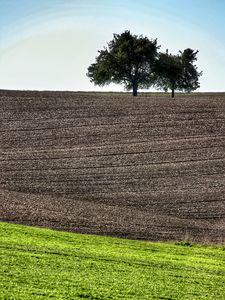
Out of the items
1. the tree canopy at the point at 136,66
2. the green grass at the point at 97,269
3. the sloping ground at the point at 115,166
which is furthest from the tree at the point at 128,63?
the green grass at the point at 97,269

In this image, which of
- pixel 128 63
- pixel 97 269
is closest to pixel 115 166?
pixel 97 269

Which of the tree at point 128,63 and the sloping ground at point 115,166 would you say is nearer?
the sloping ground at point 115,166

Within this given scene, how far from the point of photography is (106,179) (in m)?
35.7

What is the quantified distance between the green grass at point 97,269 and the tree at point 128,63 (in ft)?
193

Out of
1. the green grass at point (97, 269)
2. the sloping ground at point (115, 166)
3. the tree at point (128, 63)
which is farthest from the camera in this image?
the tree at point (128, 63)

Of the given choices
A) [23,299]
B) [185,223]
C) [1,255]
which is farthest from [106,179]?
[23,299]

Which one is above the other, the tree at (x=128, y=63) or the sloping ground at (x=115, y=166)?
the tree at (x=128, y=63)

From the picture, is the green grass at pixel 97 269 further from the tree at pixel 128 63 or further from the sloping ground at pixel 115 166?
the tree at pixel 128 63

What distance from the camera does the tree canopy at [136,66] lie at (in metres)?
78.0

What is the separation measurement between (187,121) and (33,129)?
41.2ft

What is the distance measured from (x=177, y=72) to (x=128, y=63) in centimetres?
637

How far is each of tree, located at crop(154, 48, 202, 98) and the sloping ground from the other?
19503 mm

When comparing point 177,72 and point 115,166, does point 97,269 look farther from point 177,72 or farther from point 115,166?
point 177,72

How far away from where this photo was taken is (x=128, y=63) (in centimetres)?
7844
